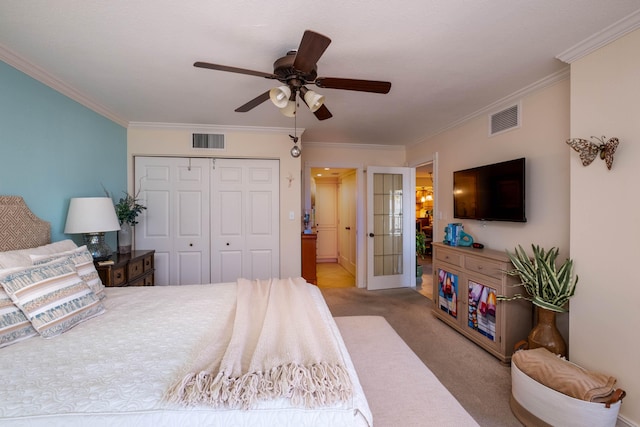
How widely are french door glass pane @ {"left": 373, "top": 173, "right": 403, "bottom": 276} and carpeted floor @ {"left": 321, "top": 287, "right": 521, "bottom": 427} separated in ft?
1.66

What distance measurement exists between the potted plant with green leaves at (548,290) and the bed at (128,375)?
166 cm

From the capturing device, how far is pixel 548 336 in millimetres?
1967

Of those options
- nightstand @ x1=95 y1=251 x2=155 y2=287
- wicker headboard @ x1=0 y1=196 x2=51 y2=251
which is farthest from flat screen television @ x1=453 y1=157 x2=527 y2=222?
wicker headboard @ x1=0 y1=196 x2=51 y2=251

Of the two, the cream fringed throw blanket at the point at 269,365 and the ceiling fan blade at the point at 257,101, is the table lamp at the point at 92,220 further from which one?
the cream fringed throw blanket at the point at 269,365

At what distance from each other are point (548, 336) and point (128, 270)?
374 cm

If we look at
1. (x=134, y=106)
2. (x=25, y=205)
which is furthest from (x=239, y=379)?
(x=134, y=106)

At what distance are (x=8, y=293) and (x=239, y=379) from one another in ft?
4.25

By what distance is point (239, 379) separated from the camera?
2.97 ft

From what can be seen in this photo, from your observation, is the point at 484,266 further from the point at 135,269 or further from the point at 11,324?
the point at 135,269

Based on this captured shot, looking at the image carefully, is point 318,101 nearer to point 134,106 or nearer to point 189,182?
point 134,106

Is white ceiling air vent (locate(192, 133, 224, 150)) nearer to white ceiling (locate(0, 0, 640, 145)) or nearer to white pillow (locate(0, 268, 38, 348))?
white ceiling (locate(0, 0, 640, 145))

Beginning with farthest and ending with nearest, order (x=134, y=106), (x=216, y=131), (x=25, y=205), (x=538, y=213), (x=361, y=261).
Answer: (x=361, y=261), (x=216, y=131), (x=134, y=106), (x=538, y=213), (x=25, y=205)

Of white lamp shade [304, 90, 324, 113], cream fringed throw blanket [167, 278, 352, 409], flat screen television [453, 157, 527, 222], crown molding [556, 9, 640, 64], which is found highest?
crown molding [556, 9, 640, 64]

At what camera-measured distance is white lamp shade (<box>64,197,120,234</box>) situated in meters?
2.27
